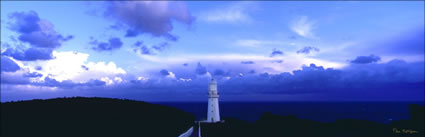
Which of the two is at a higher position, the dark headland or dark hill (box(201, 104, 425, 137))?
the dark headland

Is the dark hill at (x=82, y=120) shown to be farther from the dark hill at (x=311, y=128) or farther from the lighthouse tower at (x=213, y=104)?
the lighthouse tower at (x=213, y=104)

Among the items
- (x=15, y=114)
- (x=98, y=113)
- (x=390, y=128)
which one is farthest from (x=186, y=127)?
(x=390, y=128)

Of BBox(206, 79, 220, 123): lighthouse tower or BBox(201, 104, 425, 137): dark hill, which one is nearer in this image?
BBox(201, 104, 425, 137): dark hill

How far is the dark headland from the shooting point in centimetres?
2686

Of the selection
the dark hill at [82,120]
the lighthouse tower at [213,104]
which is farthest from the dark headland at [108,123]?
the lighthouse tower at [213,104]

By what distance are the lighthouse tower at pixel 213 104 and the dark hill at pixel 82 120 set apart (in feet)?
48.7

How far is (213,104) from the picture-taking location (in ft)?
184

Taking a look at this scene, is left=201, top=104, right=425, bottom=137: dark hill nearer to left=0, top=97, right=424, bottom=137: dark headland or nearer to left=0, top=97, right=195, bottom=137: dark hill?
left=0, top=97, right=424, bottom=137: dark headland

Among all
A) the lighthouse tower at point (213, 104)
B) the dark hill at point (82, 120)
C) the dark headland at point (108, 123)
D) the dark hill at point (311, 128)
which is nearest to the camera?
the dark hill at point (82, 120)

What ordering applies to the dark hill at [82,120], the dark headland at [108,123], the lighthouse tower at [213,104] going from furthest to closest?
the lighthouse tower at [213,104] < the dark headland at [108,123] < the dark hill at [82,120]

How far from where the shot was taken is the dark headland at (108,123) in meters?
26.9

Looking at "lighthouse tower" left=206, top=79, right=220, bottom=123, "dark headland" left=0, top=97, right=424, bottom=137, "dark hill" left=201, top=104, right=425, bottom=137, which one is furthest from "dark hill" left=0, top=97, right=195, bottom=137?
"lighthouse tower" left=206, top=79, right=220, bottom=123

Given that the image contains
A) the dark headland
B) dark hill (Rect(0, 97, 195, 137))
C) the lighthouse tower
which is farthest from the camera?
the lighthouse tower

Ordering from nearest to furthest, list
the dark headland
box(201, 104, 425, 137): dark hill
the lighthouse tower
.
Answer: the dark headland → box(201, 104, 425, 137): dark hill → the lighthouse tower
